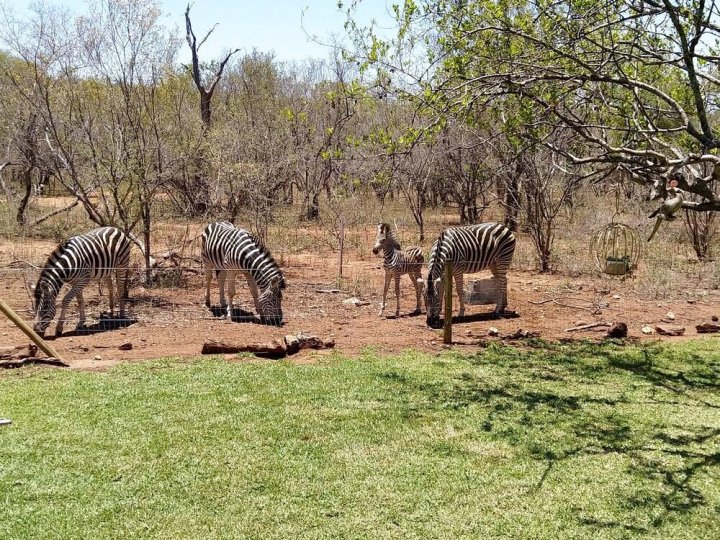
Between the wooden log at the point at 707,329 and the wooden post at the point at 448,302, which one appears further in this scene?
the wooden log at the point at 707,329

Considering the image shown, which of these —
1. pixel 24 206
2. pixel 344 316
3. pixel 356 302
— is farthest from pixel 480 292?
pixel 24 206

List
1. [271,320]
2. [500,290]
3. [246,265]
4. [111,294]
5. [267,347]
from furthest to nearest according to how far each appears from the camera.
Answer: [500,290] → [246,265] → [111,294] → [271,320] → [267,347]

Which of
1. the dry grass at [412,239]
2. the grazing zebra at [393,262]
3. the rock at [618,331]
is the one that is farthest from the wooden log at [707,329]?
the grazing zebra at [393,262]

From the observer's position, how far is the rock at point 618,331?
33.3 ft

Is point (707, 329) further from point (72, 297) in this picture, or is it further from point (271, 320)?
point (72, 297)

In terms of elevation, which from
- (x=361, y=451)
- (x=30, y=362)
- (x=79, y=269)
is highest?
(x=79, y=269)

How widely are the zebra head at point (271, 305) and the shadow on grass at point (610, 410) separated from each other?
3.55 metres

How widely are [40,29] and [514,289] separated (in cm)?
1017

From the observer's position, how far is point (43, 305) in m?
9.85

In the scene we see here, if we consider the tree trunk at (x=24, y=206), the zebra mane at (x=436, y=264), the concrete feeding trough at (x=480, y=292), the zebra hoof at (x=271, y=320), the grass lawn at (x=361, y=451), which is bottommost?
the grass lawn at (x=361, y=451)

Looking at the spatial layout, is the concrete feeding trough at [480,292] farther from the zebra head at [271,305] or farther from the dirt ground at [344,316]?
the zebra head at [271,305]

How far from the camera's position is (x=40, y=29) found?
12000 mm

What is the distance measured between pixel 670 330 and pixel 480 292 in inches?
123

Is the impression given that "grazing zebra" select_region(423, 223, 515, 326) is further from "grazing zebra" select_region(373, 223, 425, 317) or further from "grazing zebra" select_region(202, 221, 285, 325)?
"grazing zebra" select_region(202, 221, 285, 325)
